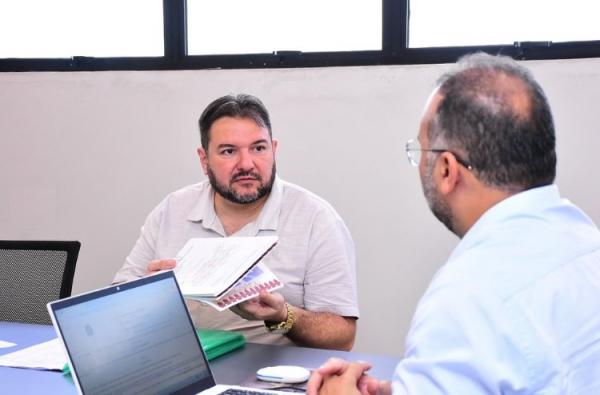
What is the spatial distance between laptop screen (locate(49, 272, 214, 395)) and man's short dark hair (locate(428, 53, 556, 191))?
0.68m

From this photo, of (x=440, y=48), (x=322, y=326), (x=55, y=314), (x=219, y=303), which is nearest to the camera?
(x=55, y=314)

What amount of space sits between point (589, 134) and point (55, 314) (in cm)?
213

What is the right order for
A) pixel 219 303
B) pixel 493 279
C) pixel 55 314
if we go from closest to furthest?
pixel 493 279 → pixel 55 314 → pixel 219 303

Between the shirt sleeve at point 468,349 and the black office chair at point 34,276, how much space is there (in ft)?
5.34

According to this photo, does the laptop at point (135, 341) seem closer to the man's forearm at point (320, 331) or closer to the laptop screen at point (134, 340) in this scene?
the laptop screen at point (134, 340)

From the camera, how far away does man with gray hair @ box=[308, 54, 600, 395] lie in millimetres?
1021

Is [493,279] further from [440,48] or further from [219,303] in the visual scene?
[440,48]

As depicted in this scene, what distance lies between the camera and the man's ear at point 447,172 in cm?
123

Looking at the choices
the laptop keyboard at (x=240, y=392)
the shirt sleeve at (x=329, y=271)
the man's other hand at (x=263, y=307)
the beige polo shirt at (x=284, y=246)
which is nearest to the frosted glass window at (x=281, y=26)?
the beige polo shirt at (x=284, y=246)

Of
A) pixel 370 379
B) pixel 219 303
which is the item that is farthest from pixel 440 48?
pixel 370 379

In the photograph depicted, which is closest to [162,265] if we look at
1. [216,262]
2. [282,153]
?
[216,262]

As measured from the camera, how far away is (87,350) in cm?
139

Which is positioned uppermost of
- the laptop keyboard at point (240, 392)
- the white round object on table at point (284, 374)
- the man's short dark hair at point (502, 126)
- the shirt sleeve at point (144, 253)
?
the man's short dark hair at point (502, 126)

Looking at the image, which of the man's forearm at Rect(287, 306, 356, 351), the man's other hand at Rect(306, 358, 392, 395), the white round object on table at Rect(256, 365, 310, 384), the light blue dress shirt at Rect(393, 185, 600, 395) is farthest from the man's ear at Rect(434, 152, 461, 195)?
the man's forearm at Rect(287, 306, 356, 351)
